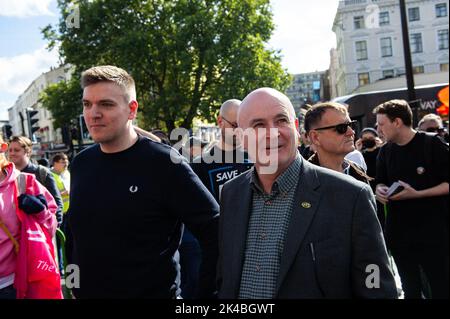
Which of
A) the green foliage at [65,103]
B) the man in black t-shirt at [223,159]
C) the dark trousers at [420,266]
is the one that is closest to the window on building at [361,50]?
the green foliage at [65,103]

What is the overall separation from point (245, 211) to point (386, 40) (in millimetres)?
52787

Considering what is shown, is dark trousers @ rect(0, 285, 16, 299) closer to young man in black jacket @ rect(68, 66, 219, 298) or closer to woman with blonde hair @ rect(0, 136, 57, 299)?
woman with blonde hair @ rect(0, 136, 57, 299)

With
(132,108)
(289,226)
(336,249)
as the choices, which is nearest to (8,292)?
(132,108)

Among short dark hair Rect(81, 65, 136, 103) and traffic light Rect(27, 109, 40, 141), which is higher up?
traffic light Rect(27, 109, 40, 141)

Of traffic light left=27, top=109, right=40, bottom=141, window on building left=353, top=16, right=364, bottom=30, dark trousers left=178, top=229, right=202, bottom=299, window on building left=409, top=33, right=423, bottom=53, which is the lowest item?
dark trousers left=178, top=229, right=202, bottom=299

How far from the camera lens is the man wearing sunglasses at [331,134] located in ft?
9.77

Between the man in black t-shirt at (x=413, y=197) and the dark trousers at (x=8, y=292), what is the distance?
2415 millimetres

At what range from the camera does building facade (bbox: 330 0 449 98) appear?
151 ft

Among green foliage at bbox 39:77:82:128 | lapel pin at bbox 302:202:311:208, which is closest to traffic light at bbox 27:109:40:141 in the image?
green foliage at bbox 39:77:82:128

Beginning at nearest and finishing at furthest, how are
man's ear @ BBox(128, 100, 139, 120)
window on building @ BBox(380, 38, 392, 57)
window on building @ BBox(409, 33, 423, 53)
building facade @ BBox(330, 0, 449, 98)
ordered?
man's ear @ BBox(128, 100, 139, 120)
building facade @ BBox(330, 0, 449, 98)
window on building @ BBox(409, 33, 423, 53)
window on building @ BBox(380, 38, 392, 57)

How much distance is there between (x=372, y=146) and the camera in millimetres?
6367

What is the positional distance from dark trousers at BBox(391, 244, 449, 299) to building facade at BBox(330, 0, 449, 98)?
44486mm

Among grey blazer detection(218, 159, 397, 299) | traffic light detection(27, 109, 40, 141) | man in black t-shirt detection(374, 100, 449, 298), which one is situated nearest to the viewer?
grey blazer detection(218, 159, 397, 299)

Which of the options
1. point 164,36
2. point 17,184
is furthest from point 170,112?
point 17,184
